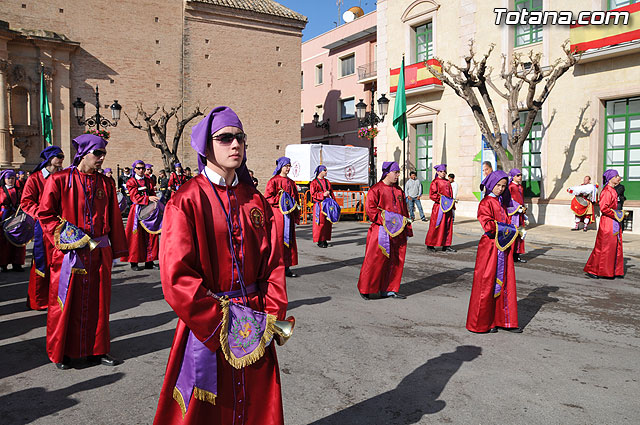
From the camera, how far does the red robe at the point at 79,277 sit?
15.2 feet

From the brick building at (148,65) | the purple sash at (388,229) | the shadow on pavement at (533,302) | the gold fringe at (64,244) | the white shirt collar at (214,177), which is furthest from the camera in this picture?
the brick building at (148,65)

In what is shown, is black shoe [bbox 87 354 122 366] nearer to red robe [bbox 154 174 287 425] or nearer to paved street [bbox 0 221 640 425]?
paved street [bbox 0 221 640 425]

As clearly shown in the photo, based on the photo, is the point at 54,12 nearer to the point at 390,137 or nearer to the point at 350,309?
the point at 390,137

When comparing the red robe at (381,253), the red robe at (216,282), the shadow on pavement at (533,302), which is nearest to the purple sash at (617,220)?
the shadow on pavement at (533,302)

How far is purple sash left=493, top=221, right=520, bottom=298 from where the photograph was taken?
19.0ft

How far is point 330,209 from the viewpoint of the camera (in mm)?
12219

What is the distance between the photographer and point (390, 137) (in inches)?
973

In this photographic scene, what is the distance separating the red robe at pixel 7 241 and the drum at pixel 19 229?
6.89 ft

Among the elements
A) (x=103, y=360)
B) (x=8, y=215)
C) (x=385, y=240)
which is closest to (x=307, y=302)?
(x=385, y=240)

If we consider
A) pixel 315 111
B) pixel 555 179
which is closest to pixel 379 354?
pixel 555 179

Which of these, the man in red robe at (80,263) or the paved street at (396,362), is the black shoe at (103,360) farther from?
the paved street at (396,362)

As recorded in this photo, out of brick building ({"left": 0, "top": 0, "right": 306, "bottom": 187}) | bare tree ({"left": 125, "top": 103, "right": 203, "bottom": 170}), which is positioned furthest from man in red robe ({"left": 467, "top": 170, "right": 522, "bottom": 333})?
brick building ({"left": 0, "top": 0, "right": 306, "bottom": 187})

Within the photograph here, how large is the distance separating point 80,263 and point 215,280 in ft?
8.88

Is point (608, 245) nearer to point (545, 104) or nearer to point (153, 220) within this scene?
point (153, 220)
